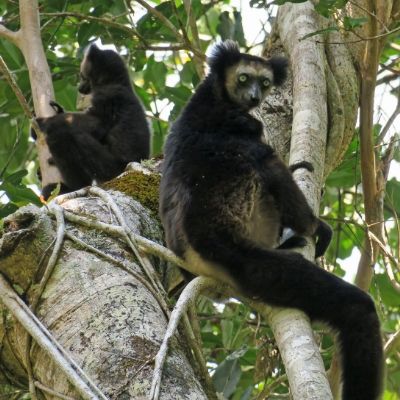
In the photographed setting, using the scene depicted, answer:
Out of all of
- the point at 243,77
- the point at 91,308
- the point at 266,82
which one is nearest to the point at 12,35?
the point at 243,77

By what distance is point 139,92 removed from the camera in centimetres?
828

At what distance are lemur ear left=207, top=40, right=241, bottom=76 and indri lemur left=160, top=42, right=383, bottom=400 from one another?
0.72 ft

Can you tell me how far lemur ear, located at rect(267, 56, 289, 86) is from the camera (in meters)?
5.77

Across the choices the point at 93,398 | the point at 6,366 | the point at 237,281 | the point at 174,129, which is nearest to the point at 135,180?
the point at 174,129

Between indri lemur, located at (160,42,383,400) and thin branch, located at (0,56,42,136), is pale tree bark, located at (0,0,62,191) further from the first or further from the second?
indri lemur, located at (160,42,383,400)

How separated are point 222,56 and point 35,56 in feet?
4.66

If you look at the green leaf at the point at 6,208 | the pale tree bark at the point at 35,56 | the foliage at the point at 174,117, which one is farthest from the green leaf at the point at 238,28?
the green leaf at the point at 6,208

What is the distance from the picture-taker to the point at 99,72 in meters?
7.96

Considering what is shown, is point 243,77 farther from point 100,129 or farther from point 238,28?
point 100,129

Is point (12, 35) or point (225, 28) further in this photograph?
point (225, 28)

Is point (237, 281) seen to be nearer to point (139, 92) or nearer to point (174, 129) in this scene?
point (174, 129)

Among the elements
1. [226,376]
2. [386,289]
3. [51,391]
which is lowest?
[226,376]

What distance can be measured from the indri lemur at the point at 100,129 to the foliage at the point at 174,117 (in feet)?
0.74

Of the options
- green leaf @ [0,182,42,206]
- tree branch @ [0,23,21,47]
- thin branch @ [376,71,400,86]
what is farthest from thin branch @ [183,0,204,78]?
green leaf @ [0,182,42,206]
